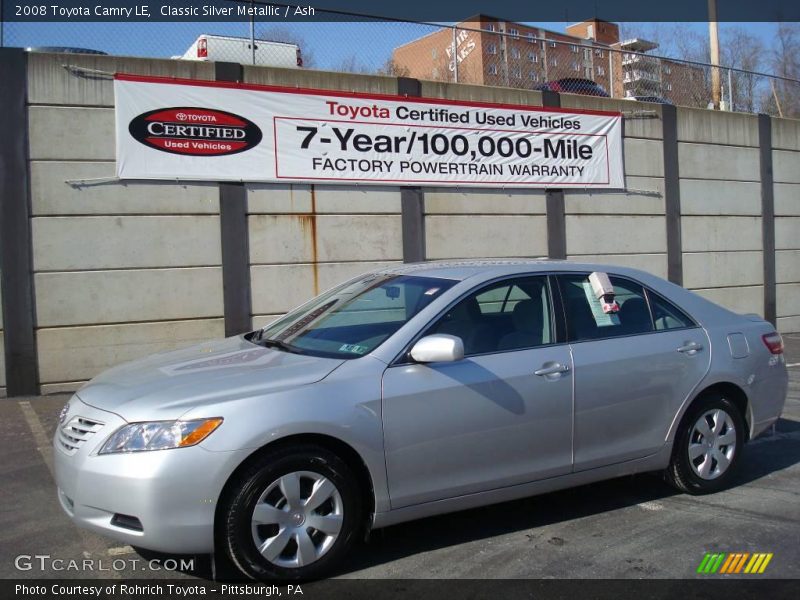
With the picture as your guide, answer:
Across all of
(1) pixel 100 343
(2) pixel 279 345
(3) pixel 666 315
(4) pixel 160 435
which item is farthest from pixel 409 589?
(1) pixel 100 343

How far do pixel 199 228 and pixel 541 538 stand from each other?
6.58 metres

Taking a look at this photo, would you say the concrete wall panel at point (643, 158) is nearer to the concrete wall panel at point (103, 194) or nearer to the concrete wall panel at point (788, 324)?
the concrete wall panel at point (788, 324)

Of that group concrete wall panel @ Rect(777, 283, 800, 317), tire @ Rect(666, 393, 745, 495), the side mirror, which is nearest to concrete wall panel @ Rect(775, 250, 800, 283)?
concrete wall panel @ Rect(777, 283, 800, 317)

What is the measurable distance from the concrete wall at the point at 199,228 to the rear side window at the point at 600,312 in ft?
19.2

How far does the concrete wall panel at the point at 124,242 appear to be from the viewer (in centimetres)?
902

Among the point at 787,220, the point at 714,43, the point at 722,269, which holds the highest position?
the point at 714,43

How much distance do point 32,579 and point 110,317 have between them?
569 cm

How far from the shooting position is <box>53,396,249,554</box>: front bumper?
352cm

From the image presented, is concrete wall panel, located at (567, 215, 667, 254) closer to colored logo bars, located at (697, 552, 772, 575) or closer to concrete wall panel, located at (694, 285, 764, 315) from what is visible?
concrete wall panel, located at (694, 285, 764, 315)

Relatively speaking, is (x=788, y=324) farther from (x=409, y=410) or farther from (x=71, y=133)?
(x=409, y=410)

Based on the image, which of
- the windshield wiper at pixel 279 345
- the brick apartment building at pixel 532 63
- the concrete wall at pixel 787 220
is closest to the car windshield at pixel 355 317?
the windshield wiper at pixel 279 345

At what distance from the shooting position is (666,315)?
17.1 ft

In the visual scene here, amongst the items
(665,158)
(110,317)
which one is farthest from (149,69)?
(665,158)

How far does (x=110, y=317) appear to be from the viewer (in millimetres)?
9305
